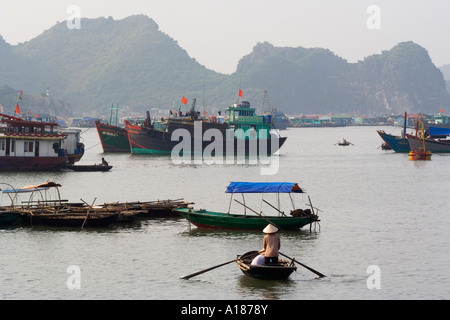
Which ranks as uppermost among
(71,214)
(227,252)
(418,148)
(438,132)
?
(438,132)

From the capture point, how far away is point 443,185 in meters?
72.2

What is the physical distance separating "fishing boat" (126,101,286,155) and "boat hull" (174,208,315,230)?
66855 millimetres

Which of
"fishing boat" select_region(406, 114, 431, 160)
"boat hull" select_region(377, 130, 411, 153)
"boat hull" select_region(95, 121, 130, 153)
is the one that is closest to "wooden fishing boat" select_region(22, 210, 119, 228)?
"fishing boat" select_region(406, 114, 431, 160)

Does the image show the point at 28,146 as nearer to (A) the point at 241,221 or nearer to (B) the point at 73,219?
(B) the point at 73,219

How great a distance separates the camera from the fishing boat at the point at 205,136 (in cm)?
10944

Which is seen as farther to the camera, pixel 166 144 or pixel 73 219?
pixel 166 144

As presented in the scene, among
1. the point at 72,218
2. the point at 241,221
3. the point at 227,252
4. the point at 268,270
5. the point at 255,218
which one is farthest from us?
the point at 72,218

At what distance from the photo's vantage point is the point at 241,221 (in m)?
40.4

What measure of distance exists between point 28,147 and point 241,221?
37.6 meters

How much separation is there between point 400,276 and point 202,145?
7886 centimetres

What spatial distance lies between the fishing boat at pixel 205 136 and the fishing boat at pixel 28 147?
37.8 metres

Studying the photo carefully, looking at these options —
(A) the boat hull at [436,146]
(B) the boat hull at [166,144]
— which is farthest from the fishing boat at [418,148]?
(B) the boat hull at [166,144]

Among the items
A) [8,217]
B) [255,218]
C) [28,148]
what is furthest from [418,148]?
[8,217]
